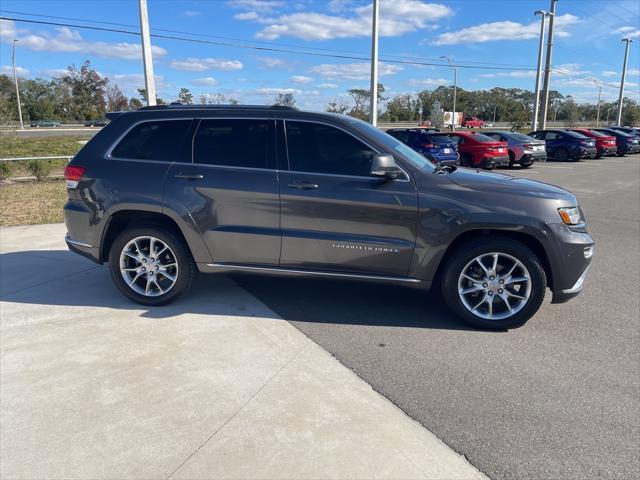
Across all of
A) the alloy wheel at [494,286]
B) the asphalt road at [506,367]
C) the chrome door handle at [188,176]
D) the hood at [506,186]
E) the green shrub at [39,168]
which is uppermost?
the chrome door handle at [188,176]

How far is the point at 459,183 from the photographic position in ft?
13.6

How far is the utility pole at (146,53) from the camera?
12805mm

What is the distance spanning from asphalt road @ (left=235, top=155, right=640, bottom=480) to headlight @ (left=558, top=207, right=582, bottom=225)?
0.97m

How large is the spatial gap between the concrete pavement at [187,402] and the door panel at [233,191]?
0.66 meters

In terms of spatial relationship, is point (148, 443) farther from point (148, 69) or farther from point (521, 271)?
point (148, 69)

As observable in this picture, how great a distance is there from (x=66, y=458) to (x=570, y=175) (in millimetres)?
19369

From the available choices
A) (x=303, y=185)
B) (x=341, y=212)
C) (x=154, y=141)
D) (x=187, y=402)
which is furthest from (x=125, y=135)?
(x=187, y=402)

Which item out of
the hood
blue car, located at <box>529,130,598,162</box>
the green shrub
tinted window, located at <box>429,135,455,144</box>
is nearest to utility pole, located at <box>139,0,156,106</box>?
the green shrub

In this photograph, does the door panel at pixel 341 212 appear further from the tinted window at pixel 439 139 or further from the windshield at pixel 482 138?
the windshield at pixel 482 138

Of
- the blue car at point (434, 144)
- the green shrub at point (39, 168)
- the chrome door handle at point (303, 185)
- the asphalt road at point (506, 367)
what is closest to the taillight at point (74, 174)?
the asphalt road at point (506, 367)

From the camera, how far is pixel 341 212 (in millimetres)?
4172

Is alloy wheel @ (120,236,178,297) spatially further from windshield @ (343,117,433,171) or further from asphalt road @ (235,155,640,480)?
windshield @ (343,117,433,171)

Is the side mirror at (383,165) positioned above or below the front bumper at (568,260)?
above

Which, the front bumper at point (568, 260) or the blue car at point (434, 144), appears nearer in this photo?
the front bumper at point (568, 260)
